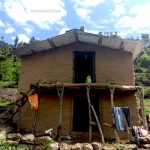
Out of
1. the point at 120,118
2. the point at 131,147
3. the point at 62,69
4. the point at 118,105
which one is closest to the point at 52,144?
the point at 131,147

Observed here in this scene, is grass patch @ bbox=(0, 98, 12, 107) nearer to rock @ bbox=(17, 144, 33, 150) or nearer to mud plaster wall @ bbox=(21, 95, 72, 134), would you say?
mud plaster wall @ bbox=(21, 95, 72, 134)

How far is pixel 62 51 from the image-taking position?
16.1 metres

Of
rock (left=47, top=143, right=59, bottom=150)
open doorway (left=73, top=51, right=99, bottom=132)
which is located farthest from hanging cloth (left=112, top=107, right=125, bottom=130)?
rock (left=47, top=143, right=59, bottom=150)

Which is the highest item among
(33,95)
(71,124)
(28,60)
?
(28,60)

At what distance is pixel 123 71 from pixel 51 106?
4218 mm

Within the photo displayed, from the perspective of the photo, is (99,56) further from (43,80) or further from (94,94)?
(43,80)

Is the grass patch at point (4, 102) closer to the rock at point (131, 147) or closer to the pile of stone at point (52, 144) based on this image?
the pile of stone at point (52, 144)

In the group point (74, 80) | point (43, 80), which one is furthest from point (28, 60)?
point (74, 80)

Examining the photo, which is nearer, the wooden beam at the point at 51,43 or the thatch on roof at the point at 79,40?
the thatch on roof at the point at 79,40

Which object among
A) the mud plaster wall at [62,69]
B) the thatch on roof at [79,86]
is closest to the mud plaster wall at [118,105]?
the mud plaster wall at [62,69]

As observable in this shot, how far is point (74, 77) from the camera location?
15766mm

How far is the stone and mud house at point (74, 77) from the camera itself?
587 inches

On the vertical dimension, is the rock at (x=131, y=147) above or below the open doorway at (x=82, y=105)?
below

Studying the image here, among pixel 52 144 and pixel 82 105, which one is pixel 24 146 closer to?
pixel 52 144
